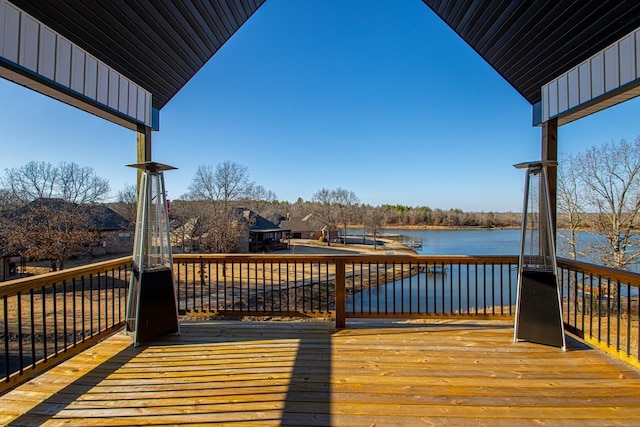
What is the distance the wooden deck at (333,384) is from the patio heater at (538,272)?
0.18 m

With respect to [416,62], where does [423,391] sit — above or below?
below

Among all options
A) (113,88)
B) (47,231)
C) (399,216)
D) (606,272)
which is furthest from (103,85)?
(399,216)

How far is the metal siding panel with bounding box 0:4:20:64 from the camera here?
2.11 meters

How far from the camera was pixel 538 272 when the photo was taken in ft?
10.0

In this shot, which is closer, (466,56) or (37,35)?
(37,35)

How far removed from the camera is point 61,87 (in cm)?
264

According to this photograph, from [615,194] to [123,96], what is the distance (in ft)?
48.1

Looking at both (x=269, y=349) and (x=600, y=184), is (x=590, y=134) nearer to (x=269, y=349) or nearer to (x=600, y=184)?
(x=600, y=184)

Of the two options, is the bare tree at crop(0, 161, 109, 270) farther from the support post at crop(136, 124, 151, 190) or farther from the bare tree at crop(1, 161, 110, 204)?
the support post at crop(136, 124, 151, 190)

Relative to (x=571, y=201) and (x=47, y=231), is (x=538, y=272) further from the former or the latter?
(x=47, y=231)

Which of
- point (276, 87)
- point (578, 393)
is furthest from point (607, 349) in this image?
point (276, 87)

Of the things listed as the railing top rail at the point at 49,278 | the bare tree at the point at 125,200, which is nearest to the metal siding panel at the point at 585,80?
the railing top rail at the point at 49,278

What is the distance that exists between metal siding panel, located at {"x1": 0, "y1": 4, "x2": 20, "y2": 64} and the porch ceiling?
17cm

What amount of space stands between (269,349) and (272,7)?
5268 millimetres
